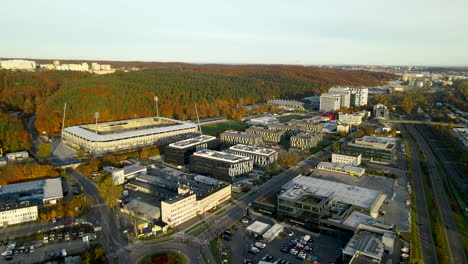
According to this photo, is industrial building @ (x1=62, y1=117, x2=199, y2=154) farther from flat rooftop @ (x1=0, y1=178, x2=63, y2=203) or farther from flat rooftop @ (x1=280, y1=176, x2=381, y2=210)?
flat rooftop @ (x1=280, y1=176, x2=381, y2=210)

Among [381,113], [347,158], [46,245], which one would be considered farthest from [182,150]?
[381,113]

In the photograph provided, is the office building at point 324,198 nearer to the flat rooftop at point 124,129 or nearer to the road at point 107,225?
the road at point 107,225

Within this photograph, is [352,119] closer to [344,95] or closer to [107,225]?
[344,95]

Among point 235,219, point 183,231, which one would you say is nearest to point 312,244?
point 235,219

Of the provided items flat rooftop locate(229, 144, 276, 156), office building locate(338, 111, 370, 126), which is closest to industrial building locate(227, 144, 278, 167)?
flat rooftop locate(229, 144, 276, 156)

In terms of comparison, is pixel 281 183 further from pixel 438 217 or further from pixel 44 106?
pixel 44 106

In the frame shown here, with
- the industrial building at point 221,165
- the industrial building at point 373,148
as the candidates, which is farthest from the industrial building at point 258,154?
the industrial building at point 373,148
